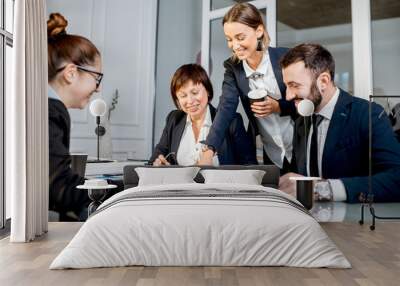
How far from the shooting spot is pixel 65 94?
643 centimetres

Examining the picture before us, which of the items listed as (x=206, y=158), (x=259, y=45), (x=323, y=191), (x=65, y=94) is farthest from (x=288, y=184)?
(x=65, y=94)

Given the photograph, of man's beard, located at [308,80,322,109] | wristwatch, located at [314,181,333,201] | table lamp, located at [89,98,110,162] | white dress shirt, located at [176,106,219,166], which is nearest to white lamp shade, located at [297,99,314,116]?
man's beard, located at [308,80,322,109]

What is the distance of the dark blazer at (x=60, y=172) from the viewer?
626cm

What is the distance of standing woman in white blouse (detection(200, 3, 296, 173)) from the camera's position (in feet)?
20.2

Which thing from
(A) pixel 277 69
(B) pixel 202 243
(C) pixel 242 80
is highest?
(A) pixel 277 69

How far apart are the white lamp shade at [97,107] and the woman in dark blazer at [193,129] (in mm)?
871

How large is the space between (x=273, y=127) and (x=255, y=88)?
21.8 inches

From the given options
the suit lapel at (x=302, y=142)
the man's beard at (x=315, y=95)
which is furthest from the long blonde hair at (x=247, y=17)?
the suit lapel at (x=302, y=142)

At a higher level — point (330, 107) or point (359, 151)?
point (330, 107)

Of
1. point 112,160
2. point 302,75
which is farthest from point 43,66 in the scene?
point 302,75

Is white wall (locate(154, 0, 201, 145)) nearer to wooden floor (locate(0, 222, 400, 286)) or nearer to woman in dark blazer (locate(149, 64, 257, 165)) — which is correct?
woman in dark blazer (locate(149, 64, 257, 165))

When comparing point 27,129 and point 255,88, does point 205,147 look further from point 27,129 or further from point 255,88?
point 27,129

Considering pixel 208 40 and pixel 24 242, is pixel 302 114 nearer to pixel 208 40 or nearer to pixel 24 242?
pixel 208 40

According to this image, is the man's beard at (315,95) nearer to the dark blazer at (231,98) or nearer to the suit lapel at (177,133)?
the dark blazer at (231,98)
